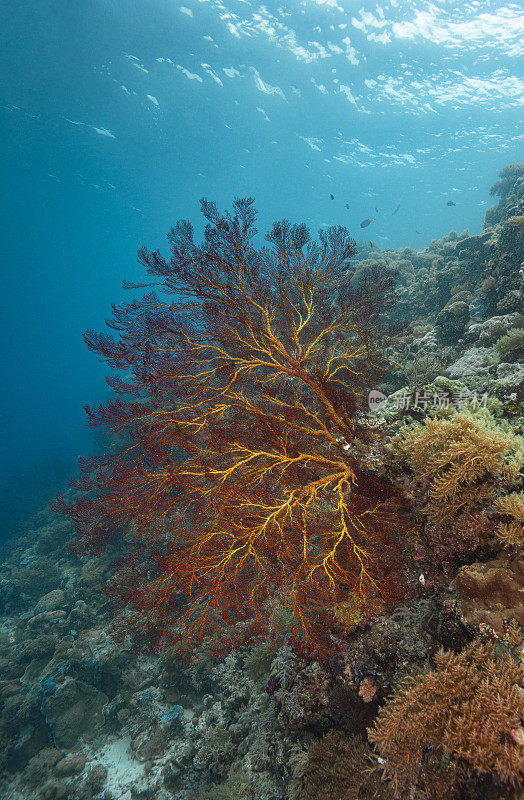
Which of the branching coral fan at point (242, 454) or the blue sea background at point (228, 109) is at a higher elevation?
the blue sea background at point (228, 109)

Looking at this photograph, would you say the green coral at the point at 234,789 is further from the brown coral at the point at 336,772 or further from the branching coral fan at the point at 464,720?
the branching coral fan at the point at 464,720

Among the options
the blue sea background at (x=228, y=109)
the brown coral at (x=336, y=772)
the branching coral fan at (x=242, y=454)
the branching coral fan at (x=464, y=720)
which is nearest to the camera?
the branching coral fan at (x=464, y=720)

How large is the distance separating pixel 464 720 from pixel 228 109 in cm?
4403

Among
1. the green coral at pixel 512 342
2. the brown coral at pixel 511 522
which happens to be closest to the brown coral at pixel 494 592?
the brown coral at pixel 511 522

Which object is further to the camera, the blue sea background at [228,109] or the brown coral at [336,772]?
the blue sea background at [228,109]

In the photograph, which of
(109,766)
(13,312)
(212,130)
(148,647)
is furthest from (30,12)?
(13,312)

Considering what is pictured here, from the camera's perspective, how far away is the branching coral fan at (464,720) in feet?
5.51

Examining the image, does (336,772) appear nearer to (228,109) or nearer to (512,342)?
(512,342)

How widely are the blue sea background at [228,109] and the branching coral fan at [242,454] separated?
2356 cm

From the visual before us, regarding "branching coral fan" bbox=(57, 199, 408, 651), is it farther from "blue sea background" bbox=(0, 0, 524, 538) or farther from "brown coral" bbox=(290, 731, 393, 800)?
"blue sea background" bbox=(0, 0, 524, 538)

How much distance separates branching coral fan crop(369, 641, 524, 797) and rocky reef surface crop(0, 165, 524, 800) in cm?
1

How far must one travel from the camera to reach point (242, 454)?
474cm

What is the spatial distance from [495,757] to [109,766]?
31.2 ft

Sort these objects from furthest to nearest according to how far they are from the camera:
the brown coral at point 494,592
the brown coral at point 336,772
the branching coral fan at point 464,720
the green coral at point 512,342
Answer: the green coral at point 512,342 → the brown coral at point 336,772 → the brown coral at point 494,592 → the branching coral fan at point 464,720
